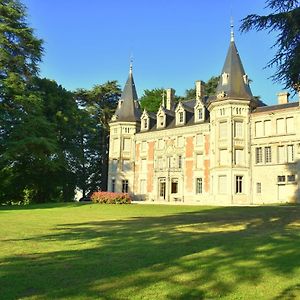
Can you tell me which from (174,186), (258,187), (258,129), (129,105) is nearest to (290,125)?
(258,129)

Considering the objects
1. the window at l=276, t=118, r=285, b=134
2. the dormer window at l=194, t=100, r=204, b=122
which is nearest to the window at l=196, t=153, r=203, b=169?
the dormer window at l=194, t=100, r=204, b=122

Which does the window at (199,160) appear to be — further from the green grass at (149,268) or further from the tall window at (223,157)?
the green grass at (149,268)

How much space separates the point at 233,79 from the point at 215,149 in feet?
24.8

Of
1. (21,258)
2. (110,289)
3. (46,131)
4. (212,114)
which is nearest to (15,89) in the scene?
(46,131)

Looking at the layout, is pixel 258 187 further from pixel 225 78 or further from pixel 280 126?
pixel 225 78

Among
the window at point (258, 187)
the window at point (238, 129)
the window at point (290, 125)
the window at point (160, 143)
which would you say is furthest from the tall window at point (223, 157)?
the window at point (160, 143)

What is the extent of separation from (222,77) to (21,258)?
36.9 meters

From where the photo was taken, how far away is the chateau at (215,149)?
3769cm

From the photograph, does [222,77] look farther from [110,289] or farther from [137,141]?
[110,289]

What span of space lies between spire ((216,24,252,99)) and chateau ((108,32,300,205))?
0.33ft

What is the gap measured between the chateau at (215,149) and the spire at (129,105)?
0.61ft

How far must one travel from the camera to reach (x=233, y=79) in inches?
1598

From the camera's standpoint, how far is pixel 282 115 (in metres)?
37.7

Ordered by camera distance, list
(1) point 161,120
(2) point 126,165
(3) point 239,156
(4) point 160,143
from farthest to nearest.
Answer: (2) point 126,165 < (1) point 161,120 < (4) point 160,143 < (3) point 239,156
